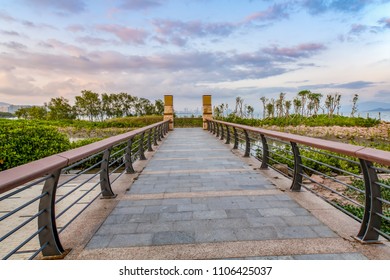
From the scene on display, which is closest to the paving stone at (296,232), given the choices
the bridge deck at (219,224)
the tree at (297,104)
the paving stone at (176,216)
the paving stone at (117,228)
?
the bridge deck at (219,224)

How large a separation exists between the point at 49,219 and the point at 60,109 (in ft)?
187

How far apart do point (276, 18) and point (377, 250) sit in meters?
5.64

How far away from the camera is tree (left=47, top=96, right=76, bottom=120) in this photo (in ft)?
169

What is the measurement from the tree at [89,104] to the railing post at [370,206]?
50.3 metres

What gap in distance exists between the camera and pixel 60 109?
172 feet

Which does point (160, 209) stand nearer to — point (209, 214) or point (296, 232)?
point (209, 214)

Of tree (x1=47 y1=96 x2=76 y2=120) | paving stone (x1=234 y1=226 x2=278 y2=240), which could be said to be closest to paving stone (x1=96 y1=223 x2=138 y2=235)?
paving stone (x1=234 y1=226 x2=278 y2=240)

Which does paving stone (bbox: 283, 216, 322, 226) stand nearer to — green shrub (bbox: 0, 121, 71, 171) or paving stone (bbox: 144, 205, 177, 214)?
paving stone (bbox: 144, 205, 177, 214)

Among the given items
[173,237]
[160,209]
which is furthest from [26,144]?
[173,237]

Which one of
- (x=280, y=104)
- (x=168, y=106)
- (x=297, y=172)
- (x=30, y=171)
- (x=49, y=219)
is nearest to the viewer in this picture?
(x=30, y=171)

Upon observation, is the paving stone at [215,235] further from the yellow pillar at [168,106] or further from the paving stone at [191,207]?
the yellow pillar at [168,106]
